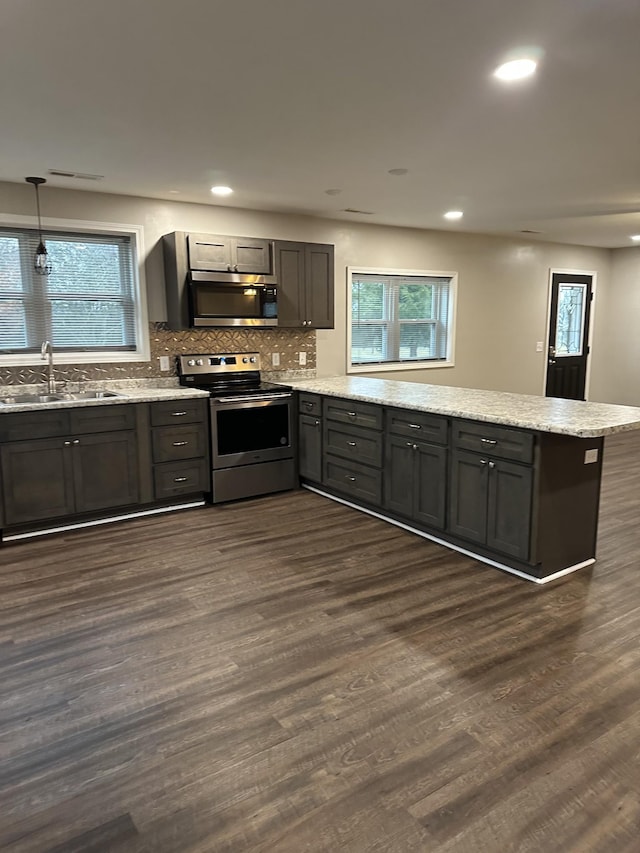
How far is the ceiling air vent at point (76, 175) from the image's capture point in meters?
4.00

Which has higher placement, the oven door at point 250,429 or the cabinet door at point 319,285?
the cabinet door at point 319,285

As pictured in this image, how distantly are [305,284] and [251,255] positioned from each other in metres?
0.60

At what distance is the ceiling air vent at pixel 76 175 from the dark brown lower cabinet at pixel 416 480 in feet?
9.03

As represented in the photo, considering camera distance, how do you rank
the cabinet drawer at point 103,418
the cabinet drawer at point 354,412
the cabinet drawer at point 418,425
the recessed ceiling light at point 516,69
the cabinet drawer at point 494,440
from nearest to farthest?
the recessed ceiling light at point 516,69 < the cabinet drawer at point 494,440 < the cabinet drawer at point 418,425 < the cabinet drawer at point 103,418 < the cabinet drawer at point 354,412

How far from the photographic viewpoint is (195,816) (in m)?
1.72

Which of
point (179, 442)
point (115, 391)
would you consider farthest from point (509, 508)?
point (115, 391)

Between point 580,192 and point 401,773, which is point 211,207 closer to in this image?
point 580,192

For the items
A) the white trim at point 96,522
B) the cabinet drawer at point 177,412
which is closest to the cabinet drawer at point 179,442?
the cabinet drawer at point 177,412

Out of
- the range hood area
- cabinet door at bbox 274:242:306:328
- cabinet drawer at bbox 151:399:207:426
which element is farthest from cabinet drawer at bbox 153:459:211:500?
cabinet door at bbox 274:242:306:328

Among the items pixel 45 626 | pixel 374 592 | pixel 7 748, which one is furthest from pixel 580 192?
pixel 7 748

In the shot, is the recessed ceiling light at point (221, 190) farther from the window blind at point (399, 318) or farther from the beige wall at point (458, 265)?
the window blind at point (399, 318)

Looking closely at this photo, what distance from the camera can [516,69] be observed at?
2443mm

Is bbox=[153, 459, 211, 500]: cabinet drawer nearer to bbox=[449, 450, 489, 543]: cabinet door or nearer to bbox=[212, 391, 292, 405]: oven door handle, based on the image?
bbox=[212, 391, 292, 405]: oven door handle

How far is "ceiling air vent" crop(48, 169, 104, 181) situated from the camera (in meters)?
4.00
